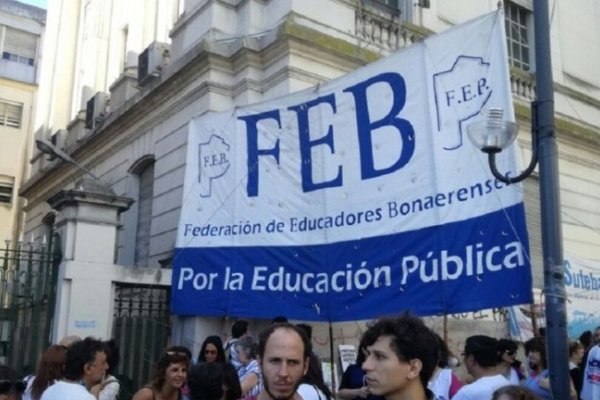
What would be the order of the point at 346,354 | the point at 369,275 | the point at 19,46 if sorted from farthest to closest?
the point at 19,46 < the point at 346,354 < the point at 369,275

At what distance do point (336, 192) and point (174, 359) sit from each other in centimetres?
296

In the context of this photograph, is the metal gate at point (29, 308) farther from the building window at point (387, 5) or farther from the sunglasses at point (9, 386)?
the building window at point (387, 5)

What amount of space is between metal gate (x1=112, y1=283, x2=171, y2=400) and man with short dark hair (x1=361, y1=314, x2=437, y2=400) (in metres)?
7.20

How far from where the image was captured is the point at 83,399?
4328 millimetres

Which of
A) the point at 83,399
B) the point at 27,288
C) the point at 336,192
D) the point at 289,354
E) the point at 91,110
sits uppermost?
the point at 91,110

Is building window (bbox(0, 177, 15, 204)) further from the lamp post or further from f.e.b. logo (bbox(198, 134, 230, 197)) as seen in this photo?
the lamp post

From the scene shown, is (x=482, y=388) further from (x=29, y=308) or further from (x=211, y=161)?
(x=29, y=308)

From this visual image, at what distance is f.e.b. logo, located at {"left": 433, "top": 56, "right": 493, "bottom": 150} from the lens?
6258 mm

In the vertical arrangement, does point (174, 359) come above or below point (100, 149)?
below

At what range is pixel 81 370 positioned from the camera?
4.68m

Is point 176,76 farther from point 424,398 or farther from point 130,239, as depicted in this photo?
point 424,398

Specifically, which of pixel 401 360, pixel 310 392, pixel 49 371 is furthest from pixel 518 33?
pixel 401 360

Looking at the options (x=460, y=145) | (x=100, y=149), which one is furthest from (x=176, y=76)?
(x=460, y=145)

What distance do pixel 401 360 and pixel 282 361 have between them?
2.08 feet
